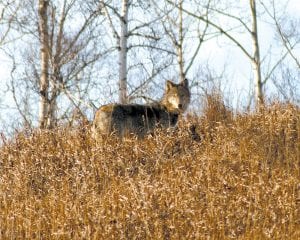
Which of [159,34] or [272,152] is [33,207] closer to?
[272,152]

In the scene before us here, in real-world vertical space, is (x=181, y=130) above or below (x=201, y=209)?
above

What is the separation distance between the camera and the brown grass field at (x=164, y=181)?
278 inches

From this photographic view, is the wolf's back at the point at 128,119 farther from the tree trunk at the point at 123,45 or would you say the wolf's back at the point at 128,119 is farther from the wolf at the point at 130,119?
the tree trunk at the point at 123,45

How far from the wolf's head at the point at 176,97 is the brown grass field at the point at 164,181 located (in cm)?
44

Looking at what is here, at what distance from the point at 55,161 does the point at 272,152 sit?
10.8 ft

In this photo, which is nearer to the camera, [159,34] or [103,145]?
[103,145]

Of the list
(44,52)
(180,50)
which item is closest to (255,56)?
(180,50)

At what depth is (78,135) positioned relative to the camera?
37.0 ft

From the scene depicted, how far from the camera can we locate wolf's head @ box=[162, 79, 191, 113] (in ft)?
39.5

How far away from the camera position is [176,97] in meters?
12.2

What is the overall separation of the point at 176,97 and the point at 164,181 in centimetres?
398

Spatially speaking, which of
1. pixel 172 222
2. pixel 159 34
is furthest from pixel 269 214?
pixel 159 34

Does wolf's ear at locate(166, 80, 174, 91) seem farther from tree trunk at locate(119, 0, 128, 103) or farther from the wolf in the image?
tree trunk at locate(119, 0, 128, 103)

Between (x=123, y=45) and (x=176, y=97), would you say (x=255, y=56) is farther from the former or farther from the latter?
(x=176, y=97)
